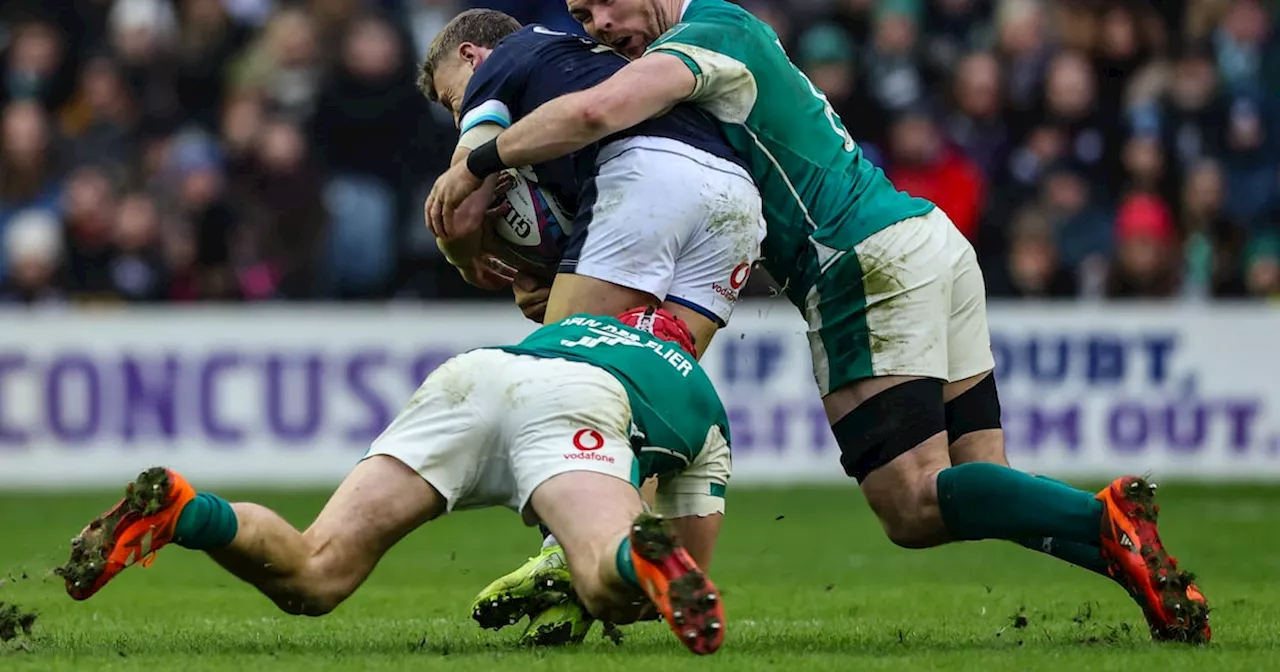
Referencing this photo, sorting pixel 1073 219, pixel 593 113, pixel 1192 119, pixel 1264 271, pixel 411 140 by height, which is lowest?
pixel 1264 271

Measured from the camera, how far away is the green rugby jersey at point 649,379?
6.10 meters

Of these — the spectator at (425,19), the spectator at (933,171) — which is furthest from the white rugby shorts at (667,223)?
the spectator at (425,19)

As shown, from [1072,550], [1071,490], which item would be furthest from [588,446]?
[1072,550]

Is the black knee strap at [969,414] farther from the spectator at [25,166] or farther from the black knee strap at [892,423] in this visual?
the spectator at [25,166]

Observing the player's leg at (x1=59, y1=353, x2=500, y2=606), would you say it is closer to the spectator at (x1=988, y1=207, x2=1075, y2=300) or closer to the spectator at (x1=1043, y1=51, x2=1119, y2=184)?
the spectator at (x1=988, y1=207, x2=1075, y2=300)

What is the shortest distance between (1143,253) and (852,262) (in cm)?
902

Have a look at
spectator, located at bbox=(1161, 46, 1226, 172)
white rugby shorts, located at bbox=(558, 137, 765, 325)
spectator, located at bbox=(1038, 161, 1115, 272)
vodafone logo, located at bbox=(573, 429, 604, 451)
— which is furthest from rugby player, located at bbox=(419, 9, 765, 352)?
spectator, located at bbox=(1161, 46, 1226, 172)

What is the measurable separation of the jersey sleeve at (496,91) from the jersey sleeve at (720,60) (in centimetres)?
50

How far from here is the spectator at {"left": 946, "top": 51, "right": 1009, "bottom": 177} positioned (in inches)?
637

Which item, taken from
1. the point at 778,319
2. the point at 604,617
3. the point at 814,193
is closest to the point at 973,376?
the point at 814,193

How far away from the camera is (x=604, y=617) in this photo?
5750 millimetres

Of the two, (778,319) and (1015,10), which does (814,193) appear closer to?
(778,319)

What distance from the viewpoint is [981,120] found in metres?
16.2

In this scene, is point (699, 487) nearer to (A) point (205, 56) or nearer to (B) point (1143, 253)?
(B) point (1143, 253)
